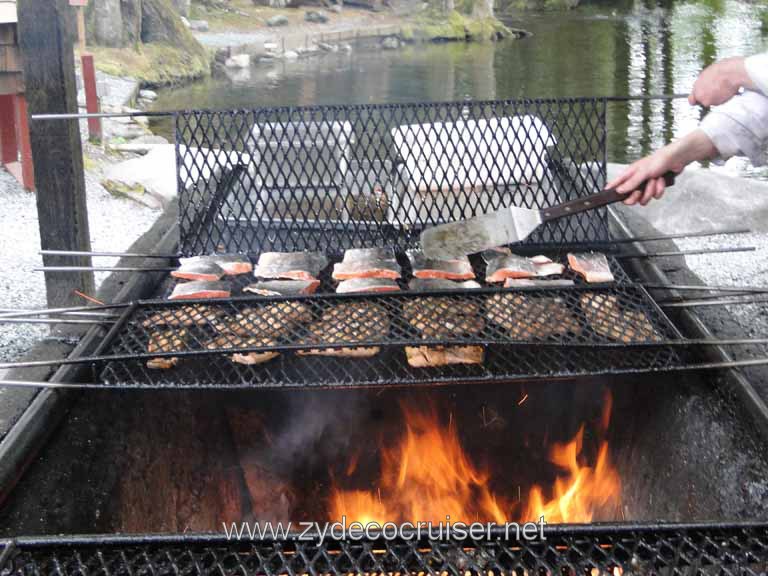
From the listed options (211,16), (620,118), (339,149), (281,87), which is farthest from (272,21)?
(339,149)

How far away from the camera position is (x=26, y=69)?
10.3 ft

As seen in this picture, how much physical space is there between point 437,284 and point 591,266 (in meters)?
0.60

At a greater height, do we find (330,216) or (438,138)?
(438,138)

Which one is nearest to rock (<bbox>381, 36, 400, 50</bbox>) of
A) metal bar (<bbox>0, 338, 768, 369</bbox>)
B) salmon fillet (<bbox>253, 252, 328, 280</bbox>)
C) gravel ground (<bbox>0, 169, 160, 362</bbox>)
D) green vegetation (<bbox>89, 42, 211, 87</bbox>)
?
green vegetation (<bbox>89, 42, 211, 87</bbox>)

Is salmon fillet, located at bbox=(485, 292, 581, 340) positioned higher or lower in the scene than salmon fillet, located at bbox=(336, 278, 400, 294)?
lower

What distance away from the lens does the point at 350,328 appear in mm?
2424

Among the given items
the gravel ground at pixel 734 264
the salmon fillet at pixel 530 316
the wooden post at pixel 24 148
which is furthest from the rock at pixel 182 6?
the salmon fillet at pixel 530 316

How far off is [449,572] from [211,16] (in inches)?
847

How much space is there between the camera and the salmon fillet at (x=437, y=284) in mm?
2723

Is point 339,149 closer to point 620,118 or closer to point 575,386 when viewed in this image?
point 575,386

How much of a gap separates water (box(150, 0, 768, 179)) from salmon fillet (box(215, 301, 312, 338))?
6781 mm

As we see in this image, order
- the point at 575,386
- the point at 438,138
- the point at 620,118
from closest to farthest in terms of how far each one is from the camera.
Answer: the point at 575,386, the point at 438,138, the point at 620,118

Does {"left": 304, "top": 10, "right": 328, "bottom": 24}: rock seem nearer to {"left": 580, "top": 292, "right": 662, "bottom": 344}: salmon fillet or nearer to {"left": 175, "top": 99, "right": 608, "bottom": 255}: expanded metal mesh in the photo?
{"left": 175, "top": 99, "right": 608, "bottom": 255}: expanded metal mesh

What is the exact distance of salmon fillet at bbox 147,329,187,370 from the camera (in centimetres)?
235
